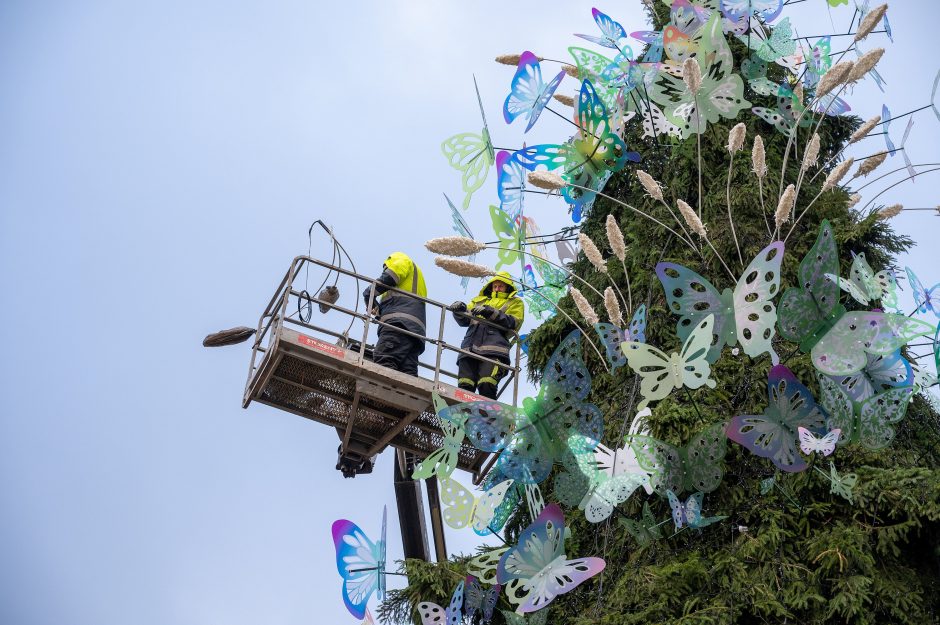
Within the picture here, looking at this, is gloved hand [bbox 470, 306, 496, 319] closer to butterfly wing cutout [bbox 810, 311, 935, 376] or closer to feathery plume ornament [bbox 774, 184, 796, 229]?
feathery plume ornament [bbox 774, 184, 796, 229]

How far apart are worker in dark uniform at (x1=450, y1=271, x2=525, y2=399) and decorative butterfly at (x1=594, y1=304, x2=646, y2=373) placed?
2.23 metres

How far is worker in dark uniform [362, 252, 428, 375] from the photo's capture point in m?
12.0

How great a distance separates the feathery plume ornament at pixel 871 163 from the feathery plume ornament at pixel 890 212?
36 cm

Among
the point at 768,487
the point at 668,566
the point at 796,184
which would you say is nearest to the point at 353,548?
the point at 668,566

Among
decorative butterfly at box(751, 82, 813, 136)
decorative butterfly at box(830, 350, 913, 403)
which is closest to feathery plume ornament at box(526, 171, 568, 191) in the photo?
decorative butterfly at box(751, 82, 813, 136)

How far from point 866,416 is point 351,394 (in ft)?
16.1

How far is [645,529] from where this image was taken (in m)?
A: 9.37

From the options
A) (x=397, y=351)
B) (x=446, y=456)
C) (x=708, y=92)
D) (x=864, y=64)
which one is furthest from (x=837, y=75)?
(x=397, y=351)

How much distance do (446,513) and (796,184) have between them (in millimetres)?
4001

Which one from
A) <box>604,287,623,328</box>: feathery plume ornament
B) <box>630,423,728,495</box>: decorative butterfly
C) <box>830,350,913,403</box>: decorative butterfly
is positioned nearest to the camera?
<box>830,350,913,403</box>: decorative butterfly

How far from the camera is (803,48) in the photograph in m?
12.2

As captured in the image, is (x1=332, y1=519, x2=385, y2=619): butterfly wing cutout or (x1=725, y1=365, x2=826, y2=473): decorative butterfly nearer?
(x1=725, y1=365, x2=826, y2=473): decorative butterfly

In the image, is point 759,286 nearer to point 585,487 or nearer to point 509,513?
point 585,487

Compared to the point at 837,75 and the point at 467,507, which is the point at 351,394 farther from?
the point at 837,75
